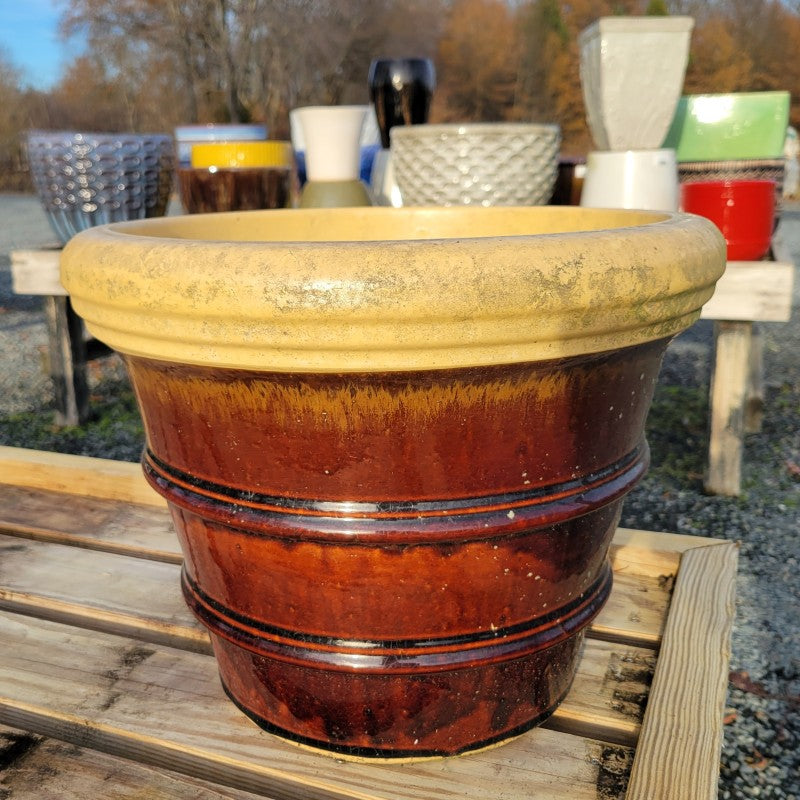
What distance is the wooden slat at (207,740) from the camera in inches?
33.6

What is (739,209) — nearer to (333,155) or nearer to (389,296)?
(333,155)

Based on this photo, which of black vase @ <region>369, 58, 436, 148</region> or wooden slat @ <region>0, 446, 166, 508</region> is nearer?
wooden slat @ <region>0, 446, 166, 508</region>

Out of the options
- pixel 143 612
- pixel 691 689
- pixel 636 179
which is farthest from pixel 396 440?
pixel 636 179

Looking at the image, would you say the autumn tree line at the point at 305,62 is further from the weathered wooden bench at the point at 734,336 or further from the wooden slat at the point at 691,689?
the wooden slat at the point at 691,689

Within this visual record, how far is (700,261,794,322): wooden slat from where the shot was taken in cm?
204

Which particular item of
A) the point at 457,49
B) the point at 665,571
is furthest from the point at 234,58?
the point at 665,571

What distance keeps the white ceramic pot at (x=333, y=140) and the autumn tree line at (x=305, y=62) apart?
1439 cm

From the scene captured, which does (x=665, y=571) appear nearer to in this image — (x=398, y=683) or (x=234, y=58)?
(x=398, y=683)

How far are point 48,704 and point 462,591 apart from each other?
56 centimetres

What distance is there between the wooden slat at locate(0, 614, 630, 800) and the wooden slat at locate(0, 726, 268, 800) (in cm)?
3

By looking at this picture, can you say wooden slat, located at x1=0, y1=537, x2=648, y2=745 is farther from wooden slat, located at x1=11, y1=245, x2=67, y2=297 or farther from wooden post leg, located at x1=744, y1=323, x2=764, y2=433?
wooden post leg, located at x1=744, y1=323, x2=764, y2=433

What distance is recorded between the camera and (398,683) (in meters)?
0.84

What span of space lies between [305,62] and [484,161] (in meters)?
18.7

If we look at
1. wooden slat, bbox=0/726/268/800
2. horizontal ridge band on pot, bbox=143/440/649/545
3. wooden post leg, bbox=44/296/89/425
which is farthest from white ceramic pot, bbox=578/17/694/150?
wooden post leg, bbox=44/296/89/425
